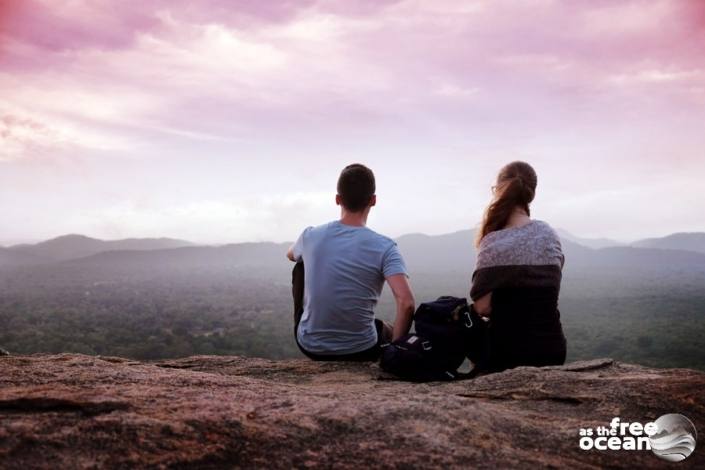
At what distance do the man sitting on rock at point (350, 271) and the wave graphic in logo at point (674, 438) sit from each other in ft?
5.69

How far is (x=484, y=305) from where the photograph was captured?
377 cm

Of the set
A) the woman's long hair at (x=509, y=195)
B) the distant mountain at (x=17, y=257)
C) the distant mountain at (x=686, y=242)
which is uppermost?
the distant mountain at (x=686, y=242)

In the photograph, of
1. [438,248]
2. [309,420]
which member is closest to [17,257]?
[438,248]

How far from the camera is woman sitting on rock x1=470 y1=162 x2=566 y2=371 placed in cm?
370

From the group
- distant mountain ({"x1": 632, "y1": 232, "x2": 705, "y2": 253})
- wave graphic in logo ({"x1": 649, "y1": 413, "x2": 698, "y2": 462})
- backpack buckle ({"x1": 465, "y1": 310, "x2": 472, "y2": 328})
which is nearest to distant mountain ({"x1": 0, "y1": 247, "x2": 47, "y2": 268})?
backpack buckle ({"x1": 465, "y1": 310, "x2": 472, "y2": 328})

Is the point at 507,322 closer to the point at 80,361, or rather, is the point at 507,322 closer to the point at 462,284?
the point at 80,361

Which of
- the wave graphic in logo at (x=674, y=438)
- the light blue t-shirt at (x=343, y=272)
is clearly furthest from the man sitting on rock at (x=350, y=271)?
the wave graphic in logo at (x=674, y=438)

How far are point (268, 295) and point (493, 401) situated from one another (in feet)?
266

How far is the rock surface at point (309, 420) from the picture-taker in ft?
6.37

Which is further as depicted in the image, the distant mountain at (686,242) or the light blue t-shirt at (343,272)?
the distant mountain at (686,242)

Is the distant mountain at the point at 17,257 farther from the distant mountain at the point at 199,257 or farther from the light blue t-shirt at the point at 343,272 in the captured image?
the light blue t-shirt at the point at 343,272

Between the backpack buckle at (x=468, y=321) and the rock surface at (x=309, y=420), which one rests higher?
the backpack buckle at (x=468, y=321)

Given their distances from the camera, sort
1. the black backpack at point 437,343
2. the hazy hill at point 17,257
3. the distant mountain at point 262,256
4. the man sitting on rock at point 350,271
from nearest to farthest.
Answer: the black backpack at point 437,343
the man sitting on rock at point 350,271
the distant mountain at point 262,256
the hazy hill at point 17,257

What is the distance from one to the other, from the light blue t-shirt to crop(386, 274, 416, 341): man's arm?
0.06m
